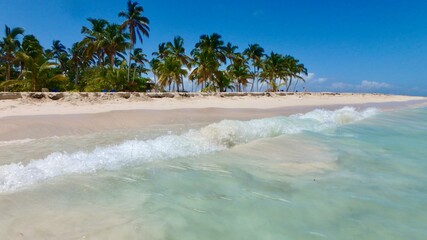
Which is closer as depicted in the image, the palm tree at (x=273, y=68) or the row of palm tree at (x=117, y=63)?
the row of palm tree at (x=117, y=63)

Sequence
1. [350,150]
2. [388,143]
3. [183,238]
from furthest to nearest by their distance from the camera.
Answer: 1. [388,143]
2. [350,150]
3. [183,238]

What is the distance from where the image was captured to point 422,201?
3.19 metres

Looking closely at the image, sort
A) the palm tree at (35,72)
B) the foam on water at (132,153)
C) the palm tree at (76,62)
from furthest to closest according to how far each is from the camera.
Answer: the palm tree at (76,62)
the palm tree at (35,72)
the foam on water at (132,153)

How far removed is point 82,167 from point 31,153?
146cm

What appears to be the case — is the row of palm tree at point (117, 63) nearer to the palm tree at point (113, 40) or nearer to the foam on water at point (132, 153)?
the palm tree at point (113, 40)

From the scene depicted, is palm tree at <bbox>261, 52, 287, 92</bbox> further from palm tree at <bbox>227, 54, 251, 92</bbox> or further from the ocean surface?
the ocean surface

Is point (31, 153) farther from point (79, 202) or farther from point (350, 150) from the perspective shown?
point (350, 150)

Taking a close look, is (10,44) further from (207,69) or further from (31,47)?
(207,69)

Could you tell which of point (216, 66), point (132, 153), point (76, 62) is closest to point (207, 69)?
point (216, 66)

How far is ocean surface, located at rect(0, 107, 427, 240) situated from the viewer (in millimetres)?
2424

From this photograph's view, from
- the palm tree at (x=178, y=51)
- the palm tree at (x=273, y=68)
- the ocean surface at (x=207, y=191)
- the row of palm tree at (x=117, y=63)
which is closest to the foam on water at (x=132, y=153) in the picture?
the ocean surface at (x=207, y=191)

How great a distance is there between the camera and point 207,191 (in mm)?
3275

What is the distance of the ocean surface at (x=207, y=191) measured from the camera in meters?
2.42

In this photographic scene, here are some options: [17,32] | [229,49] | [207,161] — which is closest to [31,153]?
[207,161]
